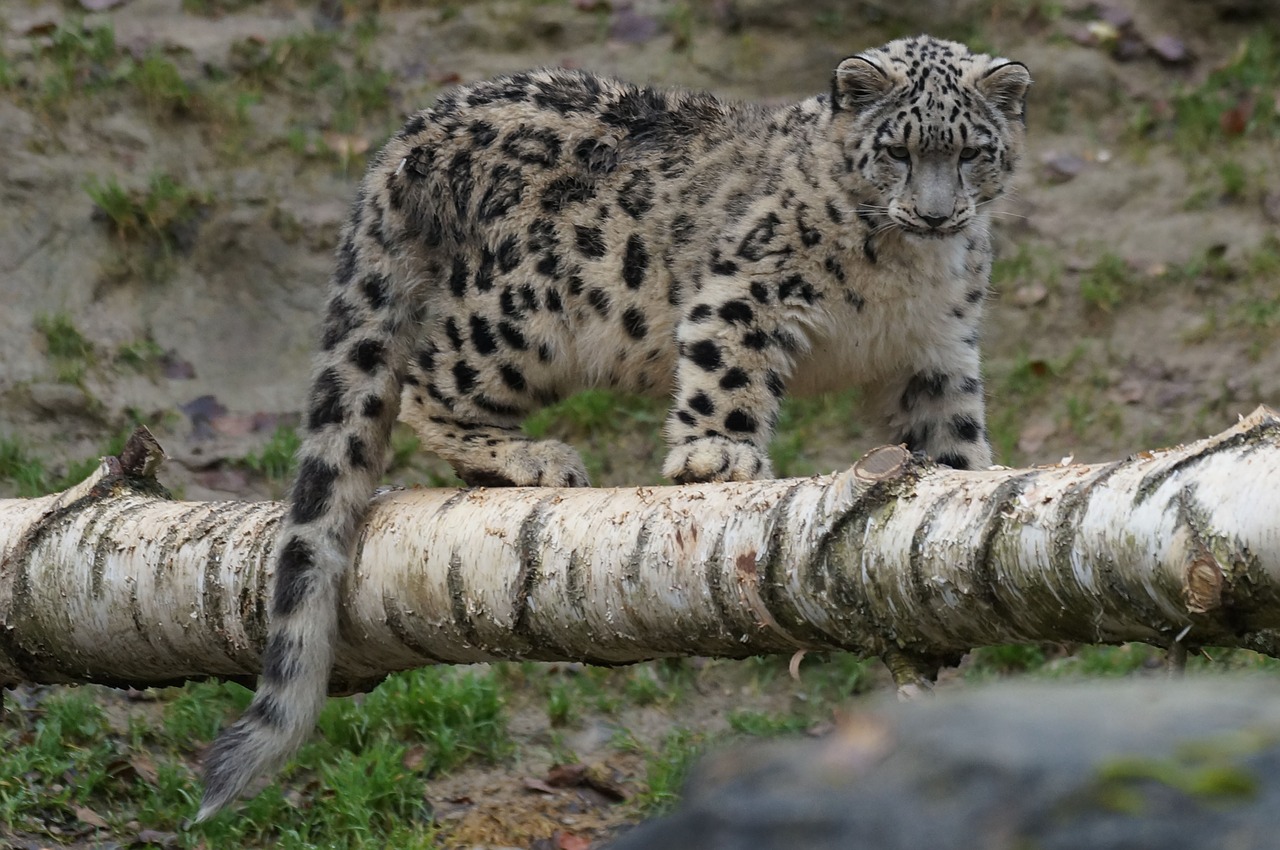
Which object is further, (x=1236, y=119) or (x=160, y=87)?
(x=1236, y=119)

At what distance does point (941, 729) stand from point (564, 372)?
12.7 feet

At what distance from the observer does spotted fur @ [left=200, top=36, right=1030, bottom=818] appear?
519cm

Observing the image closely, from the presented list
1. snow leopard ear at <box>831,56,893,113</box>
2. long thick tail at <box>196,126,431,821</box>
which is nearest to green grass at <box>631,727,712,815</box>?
long thick tail at <box>196,126,431,821</box>

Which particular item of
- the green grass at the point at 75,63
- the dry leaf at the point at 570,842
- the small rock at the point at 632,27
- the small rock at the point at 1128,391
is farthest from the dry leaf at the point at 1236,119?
the green grass at the point at 75,63

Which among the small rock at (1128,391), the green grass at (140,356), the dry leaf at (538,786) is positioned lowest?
the dry leaf at (538,786)

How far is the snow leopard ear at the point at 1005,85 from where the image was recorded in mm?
5297

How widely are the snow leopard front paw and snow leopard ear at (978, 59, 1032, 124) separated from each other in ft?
4.53

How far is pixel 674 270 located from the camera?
216 inches

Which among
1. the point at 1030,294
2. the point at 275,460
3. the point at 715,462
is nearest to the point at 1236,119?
the point at 1030,294

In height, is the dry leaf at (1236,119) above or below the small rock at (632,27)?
below

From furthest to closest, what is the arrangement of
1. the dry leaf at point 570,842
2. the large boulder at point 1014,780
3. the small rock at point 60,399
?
the small rock at point 60,399, the dry leaf at point 570,842, the large boulder at point 1014,780

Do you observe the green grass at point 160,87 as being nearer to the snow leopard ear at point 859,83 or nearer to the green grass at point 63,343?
the green grass at point 63,343

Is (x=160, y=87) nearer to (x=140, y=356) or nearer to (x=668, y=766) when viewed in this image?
(x=140, y=356)

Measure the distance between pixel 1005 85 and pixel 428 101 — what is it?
499 centimetres
